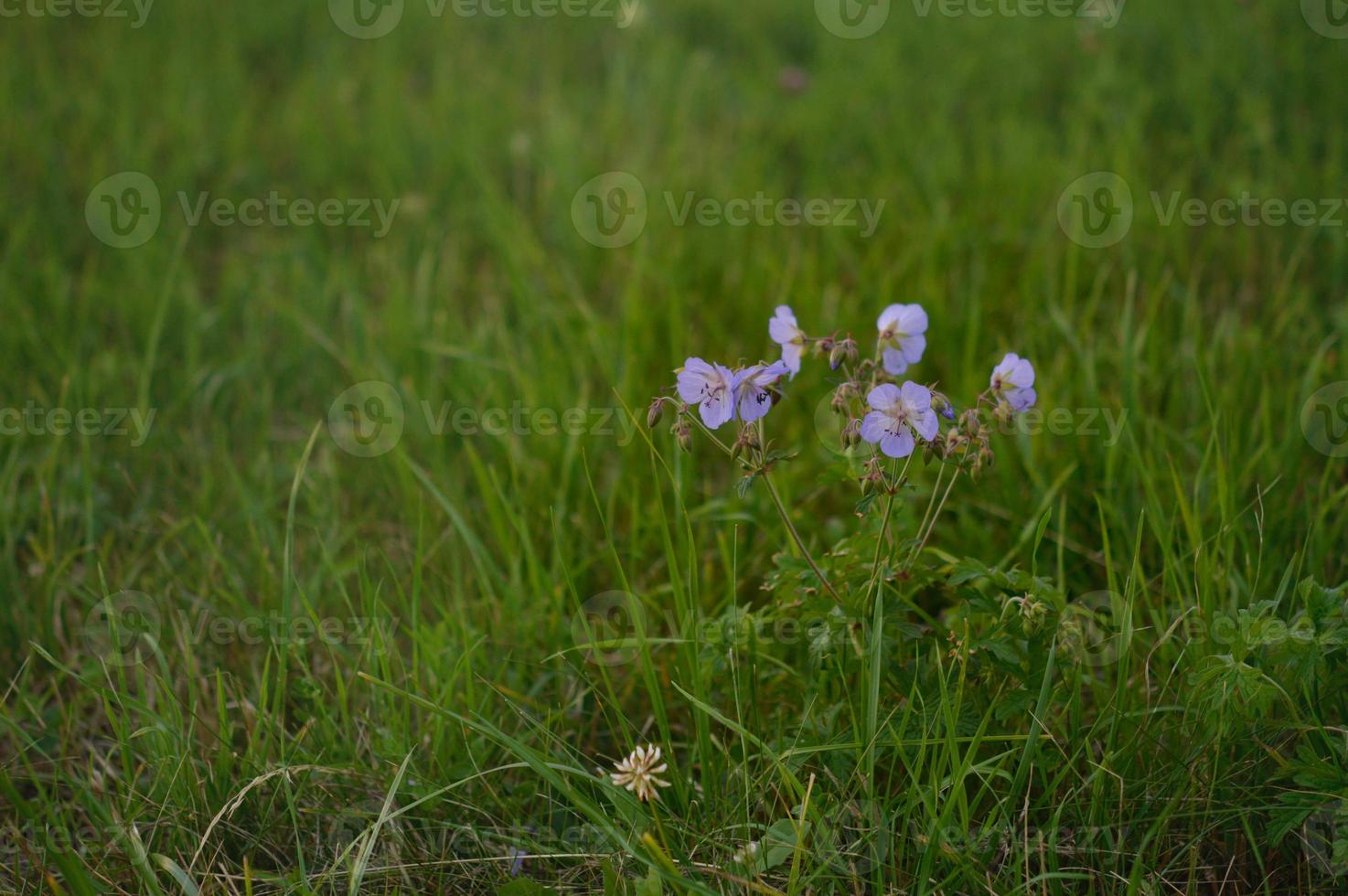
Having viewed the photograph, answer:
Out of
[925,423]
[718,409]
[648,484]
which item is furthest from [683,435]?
[648,484]

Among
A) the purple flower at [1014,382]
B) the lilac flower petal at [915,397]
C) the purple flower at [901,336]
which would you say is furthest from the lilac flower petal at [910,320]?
the lilac flower petal at [915,397]

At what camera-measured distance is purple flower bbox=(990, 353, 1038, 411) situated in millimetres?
1505

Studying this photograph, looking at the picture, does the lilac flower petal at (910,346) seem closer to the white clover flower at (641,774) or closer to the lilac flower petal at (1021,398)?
the lilac flower petal at (1021,398)

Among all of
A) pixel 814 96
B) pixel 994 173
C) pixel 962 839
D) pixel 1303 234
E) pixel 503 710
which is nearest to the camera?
pixel 962 839

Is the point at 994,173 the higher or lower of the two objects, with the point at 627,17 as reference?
lower

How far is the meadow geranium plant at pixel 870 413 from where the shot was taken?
1.41m

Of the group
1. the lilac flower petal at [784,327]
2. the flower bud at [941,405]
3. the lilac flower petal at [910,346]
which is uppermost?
the lilac flower petal at [784,327]

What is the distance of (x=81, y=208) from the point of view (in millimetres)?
3551

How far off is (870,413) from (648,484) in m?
1.04

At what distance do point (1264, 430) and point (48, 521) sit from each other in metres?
2.70

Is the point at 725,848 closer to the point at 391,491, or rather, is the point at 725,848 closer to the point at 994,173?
the point at 391,491

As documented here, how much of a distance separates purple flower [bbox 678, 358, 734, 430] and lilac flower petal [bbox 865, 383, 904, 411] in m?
0.20

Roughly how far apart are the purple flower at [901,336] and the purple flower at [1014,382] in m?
0.14

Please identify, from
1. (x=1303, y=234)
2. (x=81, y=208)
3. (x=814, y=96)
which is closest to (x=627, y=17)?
(x=814, y=96)
